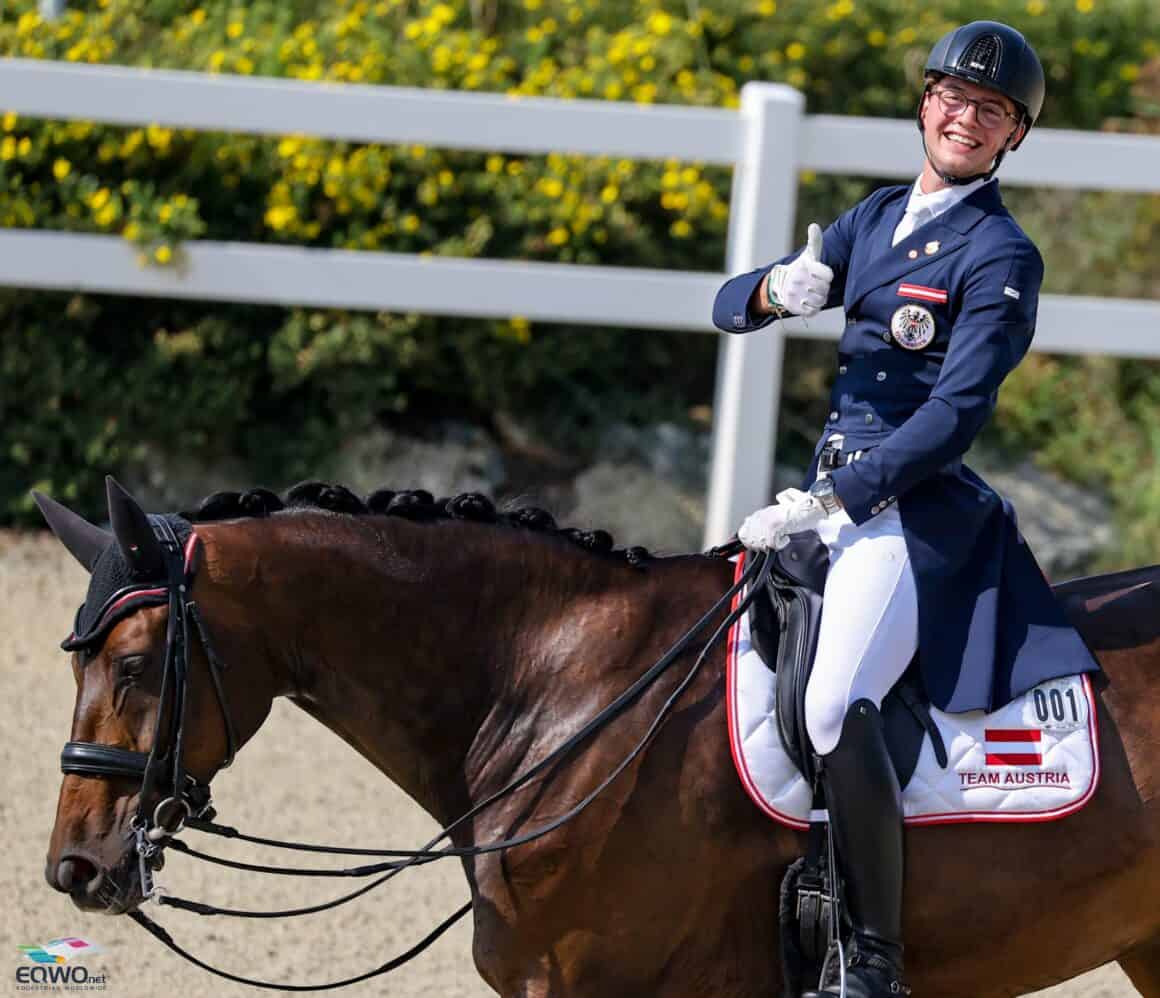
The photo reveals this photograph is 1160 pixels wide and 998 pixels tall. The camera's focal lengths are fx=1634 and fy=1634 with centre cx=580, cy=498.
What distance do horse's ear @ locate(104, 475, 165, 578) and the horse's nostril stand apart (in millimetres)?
515

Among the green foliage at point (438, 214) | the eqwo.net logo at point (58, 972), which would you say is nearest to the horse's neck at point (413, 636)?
the eqwo.net logo at point (58, 972)

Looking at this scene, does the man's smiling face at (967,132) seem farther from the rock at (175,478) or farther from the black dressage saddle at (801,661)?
the rock at (175,478)

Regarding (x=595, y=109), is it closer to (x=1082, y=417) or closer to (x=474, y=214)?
(x=474, y=214)

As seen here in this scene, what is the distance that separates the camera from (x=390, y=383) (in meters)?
7.51

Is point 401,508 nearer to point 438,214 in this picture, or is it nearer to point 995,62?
point 995,62

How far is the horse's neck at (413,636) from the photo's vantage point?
303cm

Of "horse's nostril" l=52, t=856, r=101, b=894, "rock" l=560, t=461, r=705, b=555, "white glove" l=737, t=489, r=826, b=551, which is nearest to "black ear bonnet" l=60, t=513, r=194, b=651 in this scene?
"horse's nostril" l=52, t=856, r=101, b=894

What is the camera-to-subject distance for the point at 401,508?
318 cm

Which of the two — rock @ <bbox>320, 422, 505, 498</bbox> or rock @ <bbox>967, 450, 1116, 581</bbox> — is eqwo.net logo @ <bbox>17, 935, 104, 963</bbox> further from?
rock @ <bbox>967, 450, 1116, 581</bbox>

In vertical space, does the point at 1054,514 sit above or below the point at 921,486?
below

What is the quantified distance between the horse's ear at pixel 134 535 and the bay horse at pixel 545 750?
0.4 inches

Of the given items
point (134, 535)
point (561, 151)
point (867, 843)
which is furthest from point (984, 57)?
point (561, 151)

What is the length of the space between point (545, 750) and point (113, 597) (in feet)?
2.79

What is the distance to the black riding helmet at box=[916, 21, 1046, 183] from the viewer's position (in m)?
3.08
